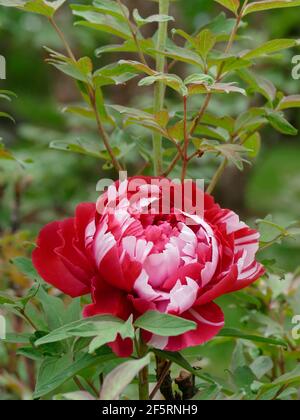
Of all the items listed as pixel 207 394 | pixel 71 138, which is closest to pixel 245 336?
pixel 207 394

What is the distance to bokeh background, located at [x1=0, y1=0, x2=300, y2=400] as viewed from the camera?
139cm

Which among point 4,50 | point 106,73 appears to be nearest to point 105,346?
point 106,73

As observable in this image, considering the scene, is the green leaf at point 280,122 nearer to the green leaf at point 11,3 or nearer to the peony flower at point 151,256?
the peony flower at point 151,256

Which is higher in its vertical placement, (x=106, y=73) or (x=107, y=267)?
(x=106, y=73)

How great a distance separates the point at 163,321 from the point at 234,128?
0.32 metres

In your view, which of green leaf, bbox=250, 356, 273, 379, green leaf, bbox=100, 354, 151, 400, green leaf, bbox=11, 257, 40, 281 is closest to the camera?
green leaf, bbox=100, 354, 151, 400

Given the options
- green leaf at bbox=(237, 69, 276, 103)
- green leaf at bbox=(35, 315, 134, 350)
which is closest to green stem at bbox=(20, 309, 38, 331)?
Answer: green leaf at bbox=(35, 315, 134, 350)

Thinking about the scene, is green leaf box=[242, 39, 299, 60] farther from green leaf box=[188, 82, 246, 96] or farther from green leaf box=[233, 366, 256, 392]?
green leaf box=[233, 366, 256, 392]

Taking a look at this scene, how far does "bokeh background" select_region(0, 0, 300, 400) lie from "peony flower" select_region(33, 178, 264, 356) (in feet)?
0.33

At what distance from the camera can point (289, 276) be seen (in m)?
0.98

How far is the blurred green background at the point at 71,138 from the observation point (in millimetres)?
1760

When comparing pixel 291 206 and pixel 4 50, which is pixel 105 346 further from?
pixel 4 50

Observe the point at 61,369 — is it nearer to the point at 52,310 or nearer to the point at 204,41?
the point at 52,310

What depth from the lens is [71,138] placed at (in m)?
1.63
